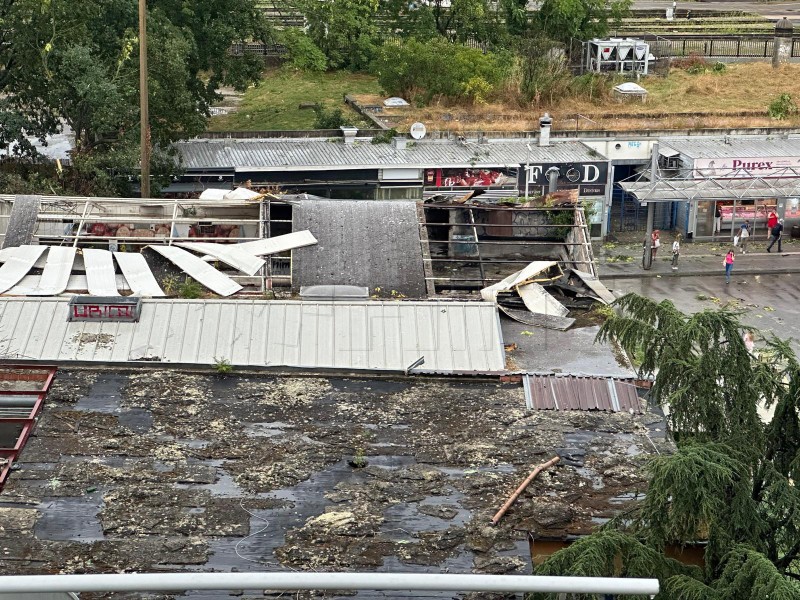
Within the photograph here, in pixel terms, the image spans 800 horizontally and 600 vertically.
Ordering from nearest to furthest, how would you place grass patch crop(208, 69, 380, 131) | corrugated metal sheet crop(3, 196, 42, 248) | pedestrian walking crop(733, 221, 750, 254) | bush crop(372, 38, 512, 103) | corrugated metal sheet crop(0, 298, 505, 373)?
corrugated metal sheet crop(0, 298, 505, 373)
corrugated metal sheet crop(3, 196, 42, 248)
pedestrian walking crop(733, 221, 750, 254)
grass patch crop(208, 69, 380, 131)
bush crop(372, 38, 512, 103)

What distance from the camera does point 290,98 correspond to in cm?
6203

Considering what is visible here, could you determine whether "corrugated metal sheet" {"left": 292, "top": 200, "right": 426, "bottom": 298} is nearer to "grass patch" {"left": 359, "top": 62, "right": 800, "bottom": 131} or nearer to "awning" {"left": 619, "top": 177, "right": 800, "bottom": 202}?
"awning" {"left": 619, "top": 177, "right": 800, "bottom": 202}

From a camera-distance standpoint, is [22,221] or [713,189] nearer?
[22,221]

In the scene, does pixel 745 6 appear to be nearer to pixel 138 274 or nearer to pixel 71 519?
pixel 138 274

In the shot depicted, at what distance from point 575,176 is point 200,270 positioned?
26.3 m

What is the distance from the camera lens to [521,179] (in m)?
48.6

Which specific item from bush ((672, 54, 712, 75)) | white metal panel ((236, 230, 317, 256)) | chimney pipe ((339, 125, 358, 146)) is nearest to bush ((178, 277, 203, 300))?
white metal panel ((236, 230, 317, 256))

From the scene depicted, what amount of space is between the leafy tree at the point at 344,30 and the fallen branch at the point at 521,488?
1941 inches

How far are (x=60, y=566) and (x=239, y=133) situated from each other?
3578 centimetres

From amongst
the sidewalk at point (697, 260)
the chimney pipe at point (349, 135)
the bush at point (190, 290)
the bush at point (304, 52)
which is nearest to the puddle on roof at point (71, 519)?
the bush at point (190, 290)

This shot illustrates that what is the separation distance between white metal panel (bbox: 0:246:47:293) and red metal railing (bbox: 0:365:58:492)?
142 inches

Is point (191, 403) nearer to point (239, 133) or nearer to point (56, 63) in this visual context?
point (56, 63)

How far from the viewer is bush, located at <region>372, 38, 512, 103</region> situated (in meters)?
58.9

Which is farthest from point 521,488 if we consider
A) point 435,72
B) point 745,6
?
point 745,6
